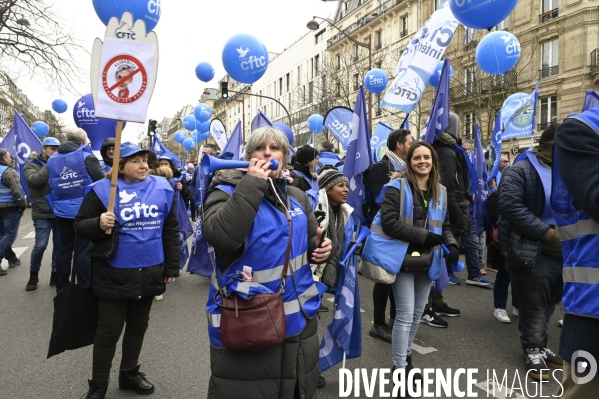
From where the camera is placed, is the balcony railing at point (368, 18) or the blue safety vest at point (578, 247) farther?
the balcony railing at point (368, 18)

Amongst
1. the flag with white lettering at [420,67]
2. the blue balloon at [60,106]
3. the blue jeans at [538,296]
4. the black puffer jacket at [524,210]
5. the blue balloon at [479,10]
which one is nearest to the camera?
the black puffer jacket at [524,210]

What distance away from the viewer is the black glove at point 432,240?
323 cm

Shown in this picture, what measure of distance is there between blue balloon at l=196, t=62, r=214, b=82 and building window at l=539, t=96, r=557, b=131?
59.9 ft

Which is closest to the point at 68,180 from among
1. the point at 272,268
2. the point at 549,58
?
the point at 272,268

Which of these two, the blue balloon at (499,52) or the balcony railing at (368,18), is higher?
the balcony railing at (368,18)

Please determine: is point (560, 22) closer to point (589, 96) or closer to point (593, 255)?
point (589, 96)

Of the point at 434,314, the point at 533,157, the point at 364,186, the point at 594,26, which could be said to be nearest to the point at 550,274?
the point at 533,157

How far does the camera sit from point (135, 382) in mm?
3250

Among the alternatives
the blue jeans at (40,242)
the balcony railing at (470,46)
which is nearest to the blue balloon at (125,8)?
the blue jeans at (40,242)

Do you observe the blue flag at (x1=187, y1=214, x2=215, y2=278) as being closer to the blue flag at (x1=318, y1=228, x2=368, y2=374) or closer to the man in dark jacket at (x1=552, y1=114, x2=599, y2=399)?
the blue flag at (x1=318, y1=228, x2=368, y2=374)

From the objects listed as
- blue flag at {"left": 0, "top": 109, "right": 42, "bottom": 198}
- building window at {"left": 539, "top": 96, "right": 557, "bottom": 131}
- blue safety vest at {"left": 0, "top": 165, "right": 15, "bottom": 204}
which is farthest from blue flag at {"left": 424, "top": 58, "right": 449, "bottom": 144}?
building window at {"left": 539, "top": 96, "right": 557, "bottom": 131}

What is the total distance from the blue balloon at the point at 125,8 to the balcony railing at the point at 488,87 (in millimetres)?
15894

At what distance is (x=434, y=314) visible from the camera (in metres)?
4.88

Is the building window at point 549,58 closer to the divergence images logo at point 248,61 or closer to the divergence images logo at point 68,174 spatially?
the divergence images logo at point 248,61
